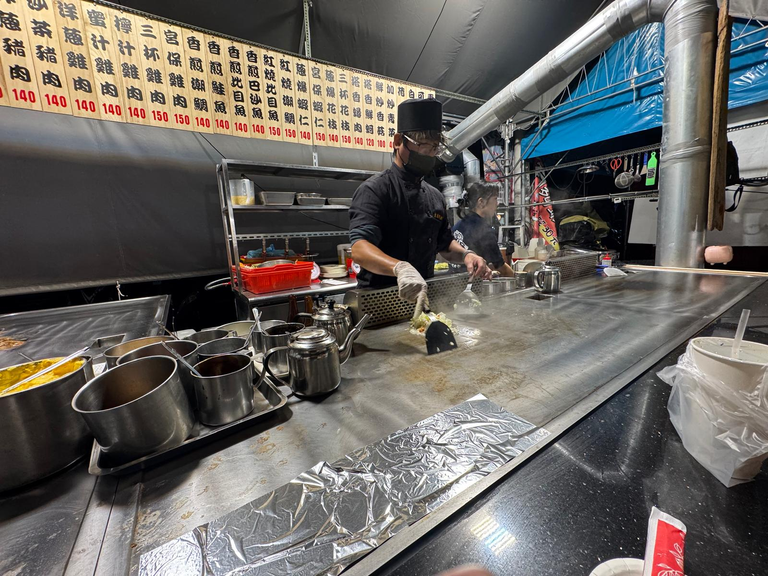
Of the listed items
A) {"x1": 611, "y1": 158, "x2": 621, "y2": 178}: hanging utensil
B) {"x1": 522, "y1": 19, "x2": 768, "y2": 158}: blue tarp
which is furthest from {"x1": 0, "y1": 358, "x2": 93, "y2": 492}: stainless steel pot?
{"x1": 611, "y1": 158, "x2": 621, "y2": 178}: hanging utensil

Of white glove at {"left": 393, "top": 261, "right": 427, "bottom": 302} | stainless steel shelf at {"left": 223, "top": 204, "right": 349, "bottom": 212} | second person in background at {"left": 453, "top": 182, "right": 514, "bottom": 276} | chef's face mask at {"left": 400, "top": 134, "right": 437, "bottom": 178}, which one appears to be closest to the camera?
white glove at {"left": 393, "top": 261, "right": 427, "bottom": 302}

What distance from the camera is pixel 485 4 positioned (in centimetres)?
357

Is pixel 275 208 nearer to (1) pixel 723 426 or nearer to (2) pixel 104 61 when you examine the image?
(2) pixel 104 61

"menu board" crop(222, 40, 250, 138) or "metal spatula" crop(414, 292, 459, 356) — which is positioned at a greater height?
"menu board" crop(222, 40, 250, 138)

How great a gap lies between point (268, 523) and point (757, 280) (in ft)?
10.5

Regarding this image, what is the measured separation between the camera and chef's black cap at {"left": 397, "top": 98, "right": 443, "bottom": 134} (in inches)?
65.5

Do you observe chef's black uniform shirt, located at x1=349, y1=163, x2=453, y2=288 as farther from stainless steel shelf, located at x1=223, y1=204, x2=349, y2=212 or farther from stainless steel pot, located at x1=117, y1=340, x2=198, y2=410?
stainless steel shelf, located at x1=223, y1=204, x2=349, y2=212

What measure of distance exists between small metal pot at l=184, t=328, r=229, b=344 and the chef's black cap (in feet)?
4.65

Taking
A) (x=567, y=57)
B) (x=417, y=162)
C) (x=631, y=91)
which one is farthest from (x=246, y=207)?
(x=631, y=91)

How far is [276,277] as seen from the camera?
117 inches

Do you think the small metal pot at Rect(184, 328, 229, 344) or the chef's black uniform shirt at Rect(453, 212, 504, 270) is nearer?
the small metal pot at Rect(184, 328, 229, 344)

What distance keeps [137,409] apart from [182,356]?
25 cm

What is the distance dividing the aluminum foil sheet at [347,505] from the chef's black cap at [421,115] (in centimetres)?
155

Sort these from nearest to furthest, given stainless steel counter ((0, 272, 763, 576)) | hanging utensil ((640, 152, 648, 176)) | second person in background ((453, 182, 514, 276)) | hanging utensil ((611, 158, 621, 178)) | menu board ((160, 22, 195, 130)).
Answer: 1. stainless steel counter ((0, 272, 763, 576))
2. menu board ((160, 22, 195, 130))
3. second person in background ((453, 182, 514, 276))
4. hanging utensil ((640, 152, 648, 176))
5. hanging utensil ((611, 158, 621, 178))
